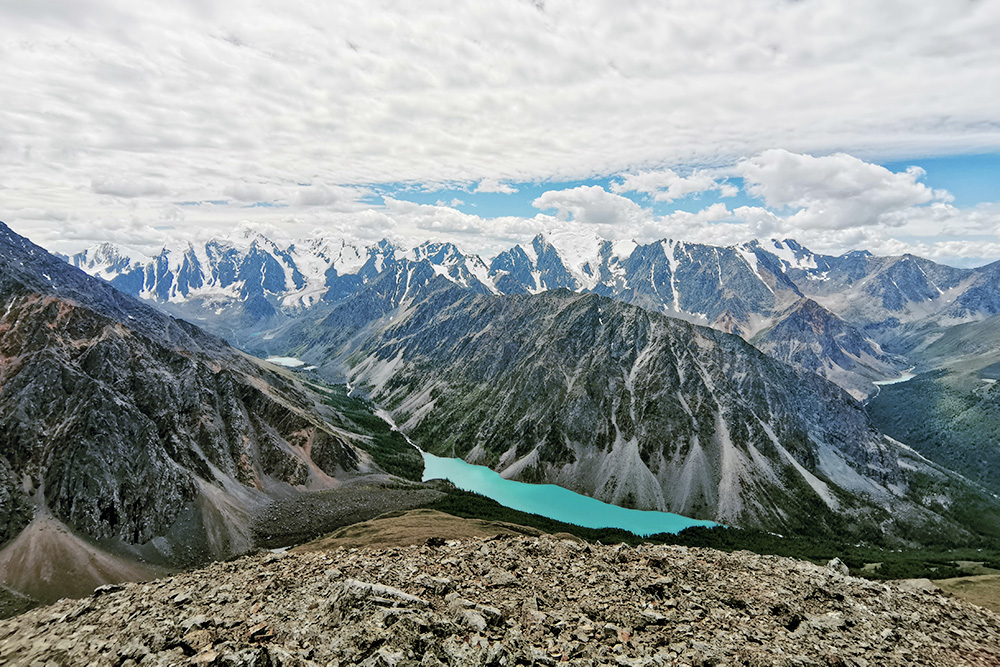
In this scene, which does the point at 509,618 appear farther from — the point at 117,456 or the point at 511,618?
the point at 117,456

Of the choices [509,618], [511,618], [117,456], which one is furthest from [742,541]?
[117,456]

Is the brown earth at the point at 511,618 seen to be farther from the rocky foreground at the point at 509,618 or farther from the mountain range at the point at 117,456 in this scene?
the mountain range at the point at 117,456

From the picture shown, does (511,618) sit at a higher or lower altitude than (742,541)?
higher

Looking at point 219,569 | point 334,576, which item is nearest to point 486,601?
point 334,576

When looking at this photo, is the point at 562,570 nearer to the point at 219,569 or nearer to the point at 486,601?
the point at 486,601

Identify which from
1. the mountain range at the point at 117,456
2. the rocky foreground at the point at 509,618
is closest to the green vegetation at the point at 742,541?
the mountain range at the point at 117,456

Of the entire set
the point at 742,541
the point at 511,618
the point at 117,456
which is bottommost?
the point at 742,541

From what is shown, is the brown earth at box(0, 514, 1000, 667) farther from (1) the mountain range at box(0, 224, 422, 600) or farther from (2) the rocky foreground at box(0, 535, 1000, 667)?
(1) the mountain range at box(0, 224, 422, 600)
